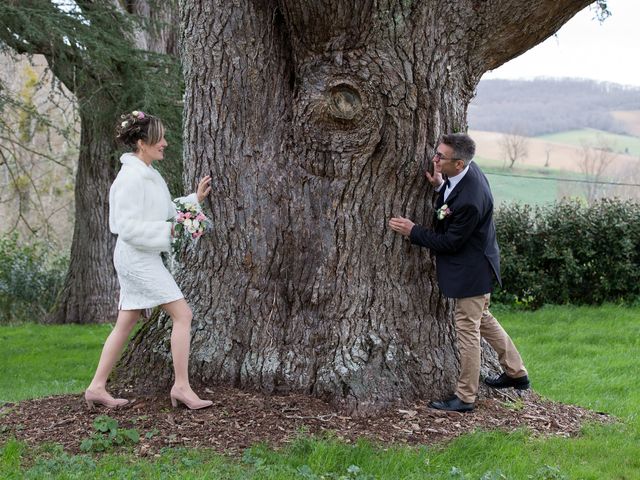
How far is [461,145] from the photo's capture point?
530 cm

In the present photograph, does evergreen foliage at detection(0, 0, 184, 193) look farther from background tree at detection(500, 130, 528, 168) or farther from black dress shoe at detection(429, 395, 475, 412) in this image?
background tree at detection(500, 130, 528, 168)

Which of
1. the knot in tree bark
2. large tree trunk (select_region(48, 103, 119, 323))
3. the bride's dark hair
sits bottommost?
large tree trunk (select_region(48, 103, 119, 323))

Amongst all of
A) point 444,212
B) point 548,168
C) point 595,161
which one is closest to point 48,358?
point 444,212

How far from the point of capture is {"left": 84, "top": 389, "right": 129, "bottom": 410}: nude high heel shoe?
5367 millimetres

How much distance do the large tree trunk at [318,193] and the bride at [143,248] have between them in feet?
1.18

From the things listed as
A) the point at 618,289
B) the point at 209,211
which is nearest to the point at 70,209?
the point at 618,289

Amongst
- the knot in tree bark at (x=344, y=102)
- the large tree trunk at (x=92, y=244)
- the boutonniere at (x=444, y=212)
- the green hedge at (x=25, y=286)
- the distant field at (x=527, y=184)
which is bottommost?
the green hedge at (x=25, y=286)

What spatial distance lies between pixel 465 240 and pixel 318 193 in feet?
3.48

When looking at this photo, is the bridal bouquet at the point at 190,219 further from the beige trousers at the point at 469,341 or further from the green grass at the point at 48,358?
the green grass at the point at 48,358

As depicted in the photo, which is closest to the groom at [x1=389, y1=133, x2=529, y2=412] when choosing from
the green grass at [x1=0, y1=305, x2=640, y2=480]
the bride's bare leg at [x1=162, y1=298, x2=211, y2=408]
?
the green grass at [x1=0, y1=305, x2=640, y2=480]

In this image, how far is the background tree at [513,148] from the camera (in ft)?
62.0

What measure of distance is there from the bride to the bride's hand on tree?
17cm

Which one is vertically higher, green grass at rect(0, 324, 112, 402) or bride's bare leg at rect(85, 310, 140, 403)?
bride's bare leg at rect(85, 310, 140, 403)

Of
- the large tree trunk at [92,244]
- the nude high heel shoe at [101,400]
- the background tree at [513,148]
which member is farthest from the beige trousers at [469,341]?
the background tree at [513,148]
